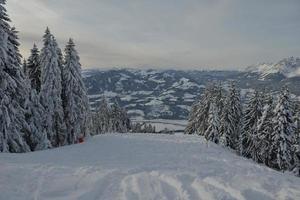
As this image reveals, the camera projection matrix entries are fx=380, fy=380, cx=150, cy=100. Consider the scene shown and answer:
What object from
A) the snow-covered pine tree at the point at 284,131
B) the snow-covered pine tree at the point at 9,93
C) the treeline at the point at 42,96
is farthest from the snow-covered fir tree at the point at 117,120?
the snow-covered pine tree at the point at 9,93

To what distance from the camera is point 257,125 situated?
5181 centimetres

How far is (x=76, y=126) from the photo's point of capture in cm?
4478

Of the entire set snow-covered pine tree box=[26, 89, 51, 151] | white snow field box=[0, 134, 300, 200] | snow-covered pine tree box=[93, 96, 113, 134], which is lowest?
snow-covered pine tree box=[93, 96, 113, 134]

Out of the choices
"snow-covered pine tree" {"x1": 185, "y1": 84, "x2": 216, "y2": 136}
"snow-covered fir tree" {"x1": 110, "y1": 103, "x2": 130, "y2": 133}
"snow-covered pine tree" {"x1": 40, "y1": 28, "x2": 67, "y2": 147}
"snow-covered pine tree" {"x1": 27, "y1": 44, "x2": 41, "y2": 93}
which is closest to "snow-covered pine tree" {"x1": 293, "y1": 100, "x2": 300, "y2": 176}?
"snow-covered pine tree" {"x1": 185, "y1": 84, "x2": 216, "y2": 136}

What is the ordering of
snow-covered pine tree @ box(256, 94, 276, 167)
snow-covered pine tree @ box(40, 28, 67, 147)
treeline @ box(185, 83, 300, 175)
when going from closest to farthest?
A: snow-covered pine tree @ box(40, 28, 67, 147) < treeline @ box(185, 83, 300, 175) < snow-covered pine tree @ box(256, 94, 276, 167)

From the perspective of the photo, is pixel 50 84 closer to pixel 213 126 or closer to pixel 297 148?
pixel 213 126

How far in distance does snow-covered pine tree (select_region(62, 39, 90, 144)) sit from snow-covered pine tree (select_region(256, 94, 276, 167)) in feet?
76.4

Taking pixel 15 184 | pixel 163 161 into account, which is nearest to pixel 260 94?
pixel 163 161

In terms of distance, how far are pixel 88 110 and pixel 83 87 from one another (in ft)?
10.6

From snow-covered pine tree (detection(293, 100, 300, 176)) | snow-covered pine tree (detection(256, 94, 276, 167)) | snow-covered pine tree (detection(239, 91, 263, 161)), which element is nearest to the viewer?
snow-covered pine tree (detection(293, 100, 300, 176))

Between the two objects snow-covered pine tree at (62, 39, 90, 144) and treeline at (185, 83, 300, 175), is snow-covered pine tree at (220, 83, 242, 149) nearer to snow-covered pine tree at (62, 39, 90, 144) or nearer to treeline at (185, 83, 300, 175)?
treeline at (185, 83, 300, 175)

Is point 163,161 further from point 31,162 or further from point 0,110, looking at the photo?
point 0,110

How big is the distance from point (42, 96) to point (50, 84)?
159 cm

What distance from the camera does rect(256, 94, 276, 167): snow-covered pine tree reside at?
49219mm
